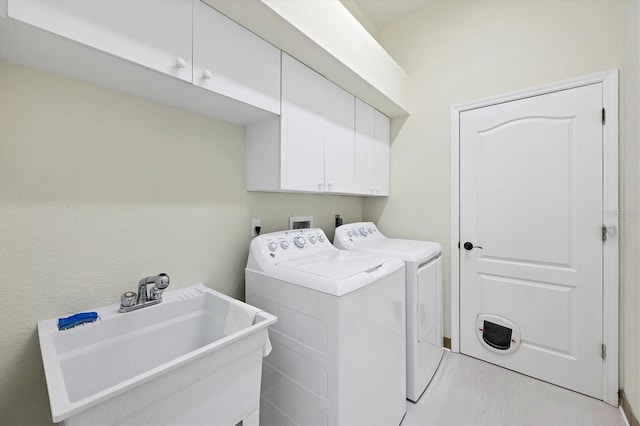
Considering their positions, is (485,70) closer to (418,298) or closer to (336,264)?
(418,298)

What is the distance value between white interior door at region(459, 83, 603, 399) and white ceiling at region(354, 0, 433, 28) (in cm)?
113

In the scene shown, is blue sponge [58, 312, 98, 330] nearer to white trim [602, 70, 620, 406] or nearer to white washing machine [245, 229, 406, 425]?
white washing machine [245, 229, 406, 425]

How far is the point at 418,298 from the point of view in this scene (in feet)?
5.31

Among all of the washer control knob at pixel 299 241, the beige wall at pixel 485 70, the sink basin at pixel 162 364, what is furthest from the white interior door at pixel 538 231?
the sink basin at pixel 162 364

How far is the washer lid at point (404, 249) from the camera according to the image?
166 centimetres

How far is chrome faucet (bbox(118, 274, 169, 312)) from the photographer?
1074 millimetres

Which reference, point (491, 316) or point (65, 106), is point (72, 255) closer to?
point (65, 106)

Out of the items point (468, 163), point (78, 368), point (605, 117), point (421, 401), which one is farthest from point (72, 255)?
point (605, 117)

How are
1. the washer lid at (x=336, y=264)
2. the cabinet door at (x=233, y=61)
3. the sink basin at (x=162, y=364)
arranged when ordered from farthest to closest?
1. the washer lid at (x=336, y=264)
2. the cabinet door at (x=233, y=61)
3. the sink basin at (x=162, y=364)

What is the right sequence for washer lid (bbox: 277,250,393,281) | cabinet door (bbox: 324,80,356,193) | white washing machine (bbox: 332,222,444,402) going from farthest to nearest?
1. cabinet door (bbox: 324,80,356,193)
2. white washing machine (bbox: 332,222,444,402)
3. washer lid (bbox: 277,250,393,281)

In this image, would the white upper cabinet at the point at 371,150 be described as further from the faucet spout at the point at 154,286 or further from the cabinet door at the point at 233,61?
the faucet spout at the point at 154,286

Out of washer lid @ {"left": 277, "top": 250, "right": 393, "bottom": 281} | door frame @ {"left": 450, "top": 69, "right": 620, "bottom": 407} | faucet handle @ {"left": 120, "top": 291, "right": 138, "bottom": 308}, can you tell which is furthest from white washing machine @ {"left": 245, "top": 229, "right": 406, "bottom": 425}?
door frame @ {"left": 450, "top": 69, "right": 620, "bottom": 407}

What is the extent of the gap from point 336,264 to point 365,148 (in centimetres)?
113

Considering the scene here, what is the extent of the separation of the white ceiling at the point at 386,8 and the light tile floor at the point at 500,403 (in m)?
3.12
